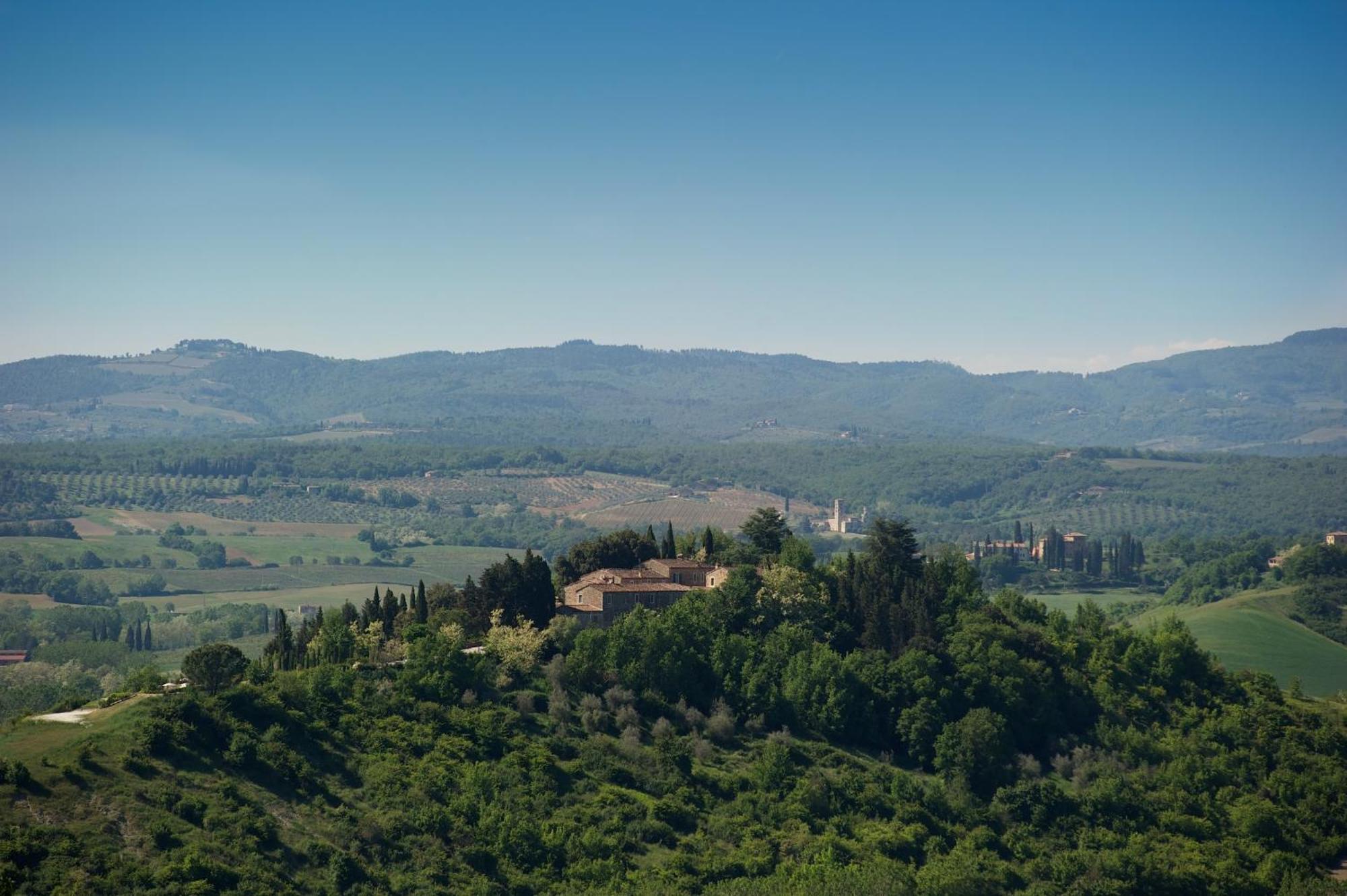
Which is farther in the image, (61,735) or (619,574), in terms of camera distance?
(619,574)

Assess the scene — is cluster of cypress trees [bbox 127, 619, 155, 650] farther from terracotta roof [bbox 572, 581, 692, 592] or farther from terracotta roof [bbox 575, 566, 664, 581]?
terracotta roof [bbox 572, 581, 692, 592]

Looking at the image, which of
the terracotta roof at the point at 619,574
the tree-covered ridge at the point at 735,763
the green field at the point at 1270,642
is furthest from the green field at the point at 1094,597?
the terracotta roof at the point at 619,574

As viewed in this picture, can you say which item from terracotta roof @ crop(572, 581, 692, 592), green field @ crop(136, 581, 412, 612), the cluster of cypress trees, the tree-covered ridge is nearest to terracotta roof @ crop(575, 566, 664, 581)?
terracotta roof @ crop(572, 581, 692, 592)

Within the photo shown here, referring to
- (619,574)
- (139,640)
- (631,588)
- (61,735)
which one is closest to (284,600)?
(139,640)

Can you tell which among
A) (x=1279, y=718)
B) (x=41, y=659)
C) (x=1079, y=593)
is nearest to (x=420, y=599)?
(x=1279, y=718)

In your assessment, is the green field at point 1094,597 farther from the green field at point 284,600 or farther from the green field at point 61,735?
the green field at point 61,735

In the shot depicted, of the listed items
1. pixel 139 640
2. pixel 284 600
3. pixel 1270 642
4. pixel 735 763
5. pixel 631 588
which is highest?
pixel 631 588

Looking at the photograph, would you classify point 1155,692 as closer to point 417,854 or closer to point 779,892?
point 779,892

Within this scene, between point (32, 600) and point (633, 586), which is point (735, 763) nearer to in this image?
point (633, 586)
